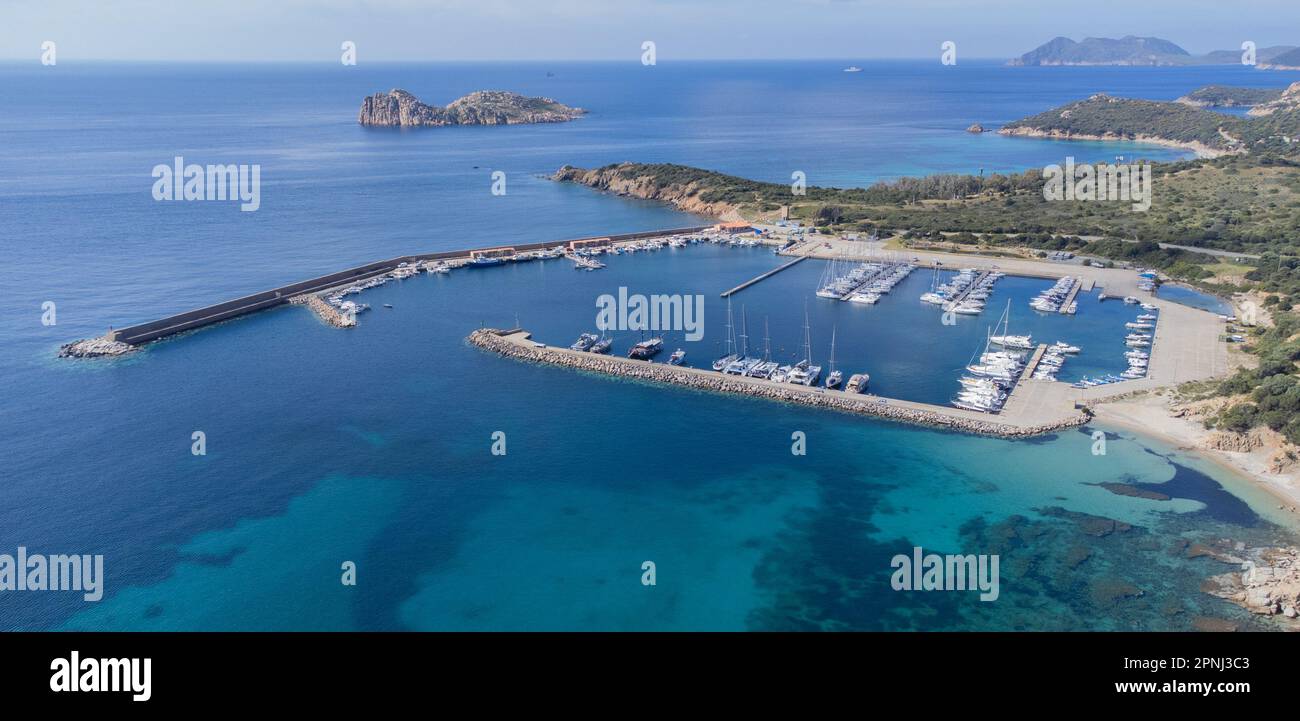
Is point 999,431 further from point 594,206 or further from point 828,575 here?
point 594,206

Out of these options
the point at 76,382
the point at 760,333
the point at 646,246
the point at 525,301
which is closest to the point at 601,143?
the point at 646,246

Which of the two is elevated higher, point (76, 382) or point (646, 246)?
point (646, 246)

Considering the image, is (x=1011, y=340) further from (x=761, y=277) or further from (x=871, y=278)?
(x=761, y=277)

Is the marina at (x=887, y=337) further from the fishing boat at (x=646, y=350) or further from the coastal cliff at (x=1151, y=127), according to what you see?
the coastal cliff at (x=1151, y=127)

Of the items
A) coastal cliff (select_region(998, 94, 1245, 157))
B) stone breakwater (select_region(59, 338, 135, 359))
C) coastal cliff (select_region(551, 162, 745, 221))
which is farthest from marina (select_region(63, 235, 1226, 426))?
coastal cliff (select_region(998, 94, 1245, 157))

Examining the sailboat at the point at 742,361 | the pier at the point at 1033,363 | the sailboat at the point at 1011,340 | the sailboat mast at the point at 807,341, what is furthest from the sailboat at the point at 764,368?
the sailboat at the point at 1011,340
